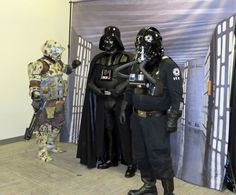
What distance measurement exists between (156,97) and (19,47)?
2481 mm

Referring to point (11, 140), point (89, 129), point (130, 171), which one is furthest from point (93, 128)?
point (11, 140)

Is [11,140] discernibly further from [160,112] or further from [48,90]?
[160,112]

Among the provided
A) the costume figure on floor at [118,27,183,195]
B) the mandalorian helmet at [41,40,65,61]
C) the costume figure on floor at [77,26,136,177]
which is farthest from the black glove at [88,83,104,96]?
the costume figure on floor at [118,27,183,195]

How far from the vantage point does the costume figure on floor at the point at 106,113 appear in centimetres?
312

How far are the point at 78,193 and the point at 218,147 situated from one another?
52.3 inches

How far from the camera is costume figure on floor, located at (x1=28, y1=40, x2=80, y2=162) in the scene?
10.9ft

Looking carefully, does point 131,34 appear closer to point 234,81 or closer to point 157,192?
point 234,81

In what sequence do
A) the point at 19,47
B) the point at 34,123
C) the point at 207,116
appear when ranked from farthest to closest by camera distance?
Result: the point at 19,47
the point at 34,123
the point at 207,116

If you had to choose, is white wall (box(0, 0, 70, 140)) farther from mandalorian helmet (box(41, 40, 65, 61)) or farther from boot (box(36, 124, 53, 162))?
mandalorian helmet (box(41, 40, 65, 61))

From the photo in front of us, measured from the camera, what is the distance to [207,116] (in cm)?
283

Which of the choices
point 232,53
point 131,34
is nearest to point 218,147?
point 232,53

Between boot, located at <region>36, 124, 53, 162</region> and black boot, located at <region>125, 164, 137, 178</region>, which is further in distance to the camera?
boot, located at <region>36, 124, 53, 162</region>

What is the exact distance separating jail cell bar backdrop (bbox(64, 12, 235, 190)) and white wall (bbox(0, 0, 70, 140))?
2.23 metres

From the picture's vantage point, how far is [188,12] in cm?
288
